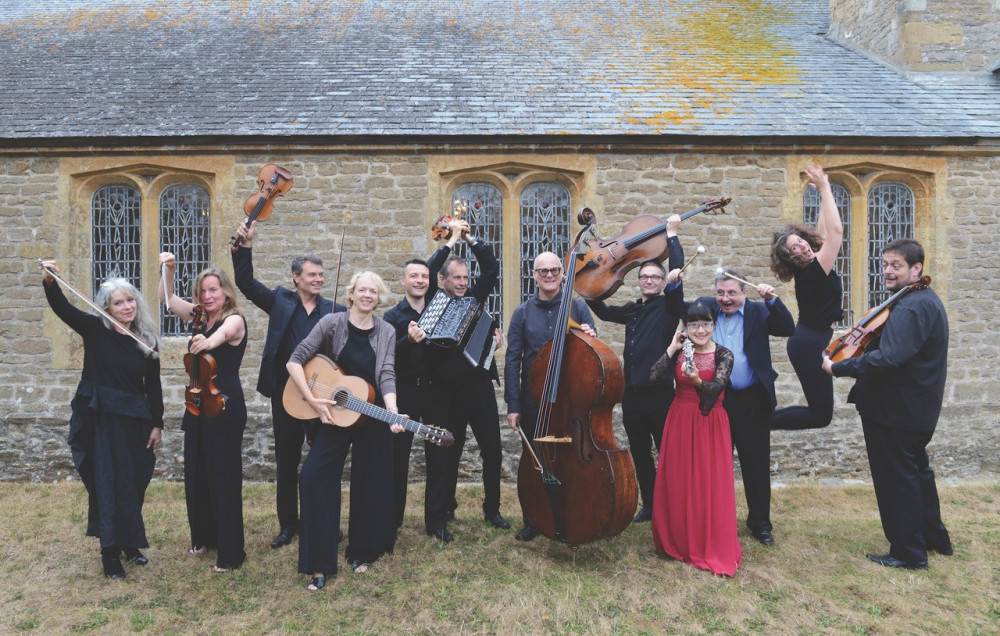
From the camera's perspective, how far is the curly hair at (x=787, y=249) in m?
4.20

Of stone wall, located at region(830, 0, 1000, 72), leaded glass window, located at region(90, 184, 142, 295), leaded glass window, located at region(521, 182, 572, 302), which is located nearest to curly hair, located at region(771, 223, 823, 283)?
leaded glass window, located at region(521, 182, 572, 302)

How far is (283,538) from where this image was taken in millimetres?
4664

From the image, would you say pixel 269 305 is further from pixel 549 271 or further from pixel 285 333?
pixel 549 271

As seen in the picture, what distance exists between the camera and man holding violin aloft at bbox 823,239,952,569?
3.99m

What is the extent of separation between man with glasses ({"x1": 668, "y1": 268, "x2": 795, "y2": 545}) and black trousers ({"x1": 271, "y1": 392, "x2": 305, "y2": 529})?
9.02 ft

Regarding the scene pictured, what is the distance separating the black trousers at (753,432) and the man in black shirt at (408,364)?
2131 mm

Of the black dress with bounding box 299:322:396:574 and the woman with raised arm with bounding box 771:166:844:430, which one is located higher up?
the woman with raised arm with bounding box 771:166:844:430

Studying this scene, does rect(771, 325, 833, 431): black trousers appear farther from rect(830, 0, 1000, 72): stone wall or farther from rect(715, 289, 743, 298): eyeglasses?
rect(830, 0, 1000, 72): stone wall

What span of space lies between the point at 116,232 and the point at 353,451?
490 cm

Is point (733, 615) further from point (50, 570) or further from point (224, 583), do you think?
point (50, 570)

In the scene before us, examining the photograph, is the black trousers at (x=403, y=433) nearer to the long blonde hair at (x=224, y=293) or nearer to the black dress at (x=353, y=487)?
the black dress at (x=353, y=487)

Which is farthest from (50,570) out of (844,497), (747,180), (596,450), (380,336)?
(747,180)

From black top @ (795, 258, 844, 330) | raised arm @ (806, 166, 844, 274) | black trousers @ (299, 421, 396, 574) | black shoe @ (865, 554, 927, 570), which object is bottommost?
black shoe @ (865, 554, 927, 570)

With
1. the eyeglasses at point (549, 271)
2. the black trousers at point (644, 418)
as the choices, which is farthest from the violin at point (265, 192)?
the black trousers at point (644, 418)
